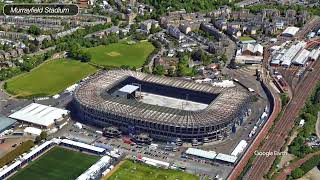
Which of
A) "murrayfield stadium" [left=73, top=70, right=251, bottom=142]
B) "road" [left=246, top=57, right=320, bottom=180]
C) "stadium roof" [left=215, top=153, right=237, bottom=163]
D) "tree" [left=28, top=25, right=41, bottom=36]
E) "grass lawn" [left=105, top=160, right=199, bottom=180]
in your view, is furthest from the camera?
"tree" [left=28, top=25, right=41, bottom=36]

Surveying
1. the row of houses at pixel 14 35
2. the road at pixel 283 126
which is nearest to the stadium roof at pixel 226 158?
the road at pixel 283 126

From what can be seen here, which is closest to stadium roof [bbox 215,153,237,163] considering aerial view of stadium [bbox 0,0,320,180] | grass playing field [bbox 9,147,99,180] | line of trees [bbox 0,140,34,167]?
aerial view of stadium [bbox 0,0,320,180]

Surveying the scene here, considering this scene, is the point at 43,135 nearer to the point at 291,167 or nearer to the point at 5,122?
the point at 5,122

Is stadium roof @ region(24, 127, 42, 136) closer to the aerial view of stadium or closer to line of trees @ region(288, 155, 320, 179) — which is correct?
the aerial view of stadium

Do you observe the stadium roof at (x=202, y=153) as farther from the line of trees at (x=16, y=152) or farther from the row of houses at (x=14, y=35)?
the row of houses at (x=14, y=35)

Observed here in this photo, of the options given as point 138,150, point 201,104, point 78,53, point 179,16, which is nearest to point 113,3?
point 179,16

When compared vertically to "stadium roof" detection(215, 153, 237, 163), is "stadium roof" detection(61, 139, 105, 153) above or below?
below

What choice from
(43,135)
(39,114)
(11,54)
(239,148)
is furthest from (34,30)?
(239,148)
